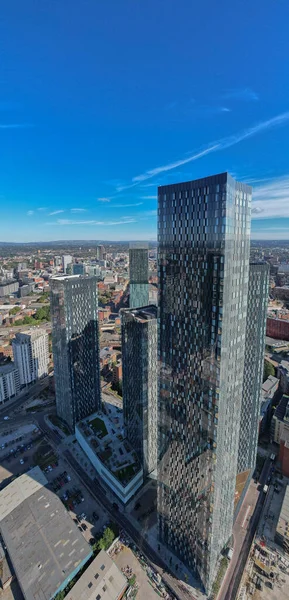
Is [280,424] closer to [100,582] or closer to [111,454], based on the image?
[111,454]

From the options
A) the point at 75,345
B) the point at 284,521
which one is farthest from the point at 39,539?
the point at 284,521

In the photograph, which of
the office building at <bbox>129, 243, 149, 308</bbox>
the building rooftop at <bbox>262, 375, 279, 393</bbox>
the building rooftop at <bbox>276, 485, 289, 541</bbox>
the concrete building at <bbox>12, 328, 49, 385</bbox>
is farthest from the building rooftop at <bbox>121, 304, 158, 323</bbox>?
the concrete building at <bbox>12, 328, 49, 385</bbox>

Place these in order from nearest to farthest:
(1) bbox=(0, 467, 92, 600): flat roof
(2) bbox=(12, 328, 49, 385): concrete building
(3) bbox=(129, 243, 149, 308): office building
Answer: (1) bbox=(0, 467, 92, 600): flat roof, (2) bbox=(12, 328, 49, 385): concrete building, (3) bbox=(129, 243, 149, 308): office building

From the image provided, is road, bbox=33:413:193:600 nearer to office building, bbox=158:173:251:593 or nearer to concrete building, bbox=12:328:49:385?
office building, bbox=158:173:251:593

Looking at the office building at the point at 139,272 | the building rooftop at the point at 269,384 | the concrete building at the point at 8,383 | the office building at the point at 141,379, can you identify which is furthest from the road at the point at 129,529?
the office building at the point at 139,272

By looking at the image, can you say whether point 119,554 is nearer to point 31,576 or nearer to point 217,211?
point 31,576
